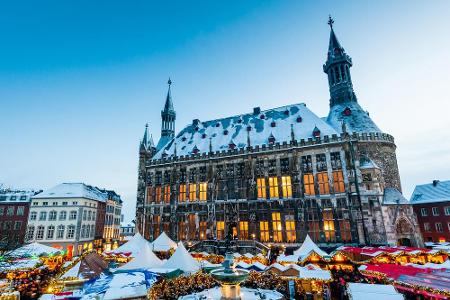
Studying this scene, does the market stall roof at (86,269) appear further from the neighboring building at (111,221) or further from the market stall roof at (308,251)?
the neighboring building at (111,221)

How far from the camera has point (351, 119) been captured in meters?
32.1

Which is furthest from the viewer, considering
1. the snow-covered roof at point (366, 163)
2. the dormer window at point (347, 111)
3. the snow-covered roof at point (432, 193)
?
the snow-covered roof at point (432, 193)

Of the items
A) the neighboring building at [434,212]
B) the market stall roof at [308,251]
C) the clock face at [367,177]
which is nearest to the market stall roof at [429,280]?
the market stall roof at [308,251]

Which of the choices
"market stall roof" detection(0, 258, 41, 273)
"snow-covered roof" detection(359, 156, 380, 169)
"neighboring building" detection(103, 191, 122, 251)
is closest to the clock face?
"snow-covered roof" detection(359, 156, 380, 169)

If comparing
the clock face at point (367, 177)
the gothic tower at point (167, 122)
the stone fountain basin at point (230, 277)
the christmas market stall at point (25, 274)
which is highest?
the gothic tower at point (167, 122)

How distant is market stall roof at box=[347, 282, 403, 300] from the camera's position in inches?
314

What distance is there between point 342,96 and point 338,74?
3867 mm

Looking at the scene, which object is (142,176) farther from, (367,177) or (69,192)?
(367,177)

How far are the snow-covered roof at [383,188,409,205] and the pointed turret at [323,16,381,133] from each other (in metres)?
7.58

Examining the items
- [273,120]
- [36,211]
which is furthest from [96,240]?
[273,120]

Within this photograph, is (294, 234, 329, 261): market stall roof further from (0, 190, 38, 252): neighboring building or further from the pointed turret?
(0, 190, 38, 252): neighboring building

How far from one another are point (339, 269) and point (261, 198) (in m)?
12.5

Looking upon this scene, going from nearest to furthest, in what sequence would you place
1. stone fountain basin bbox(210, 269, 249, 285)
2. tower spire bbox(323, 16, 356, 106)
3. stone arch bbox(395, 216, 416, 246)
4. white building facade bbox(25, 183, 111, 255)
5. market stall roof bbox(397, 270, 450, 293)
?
market stall roof bbox(397, 270, 450, 293)
stone fountain basin bbox(210, 269, 249, 285)
stone arch bbox(395, 216, 416, 246)
tower spire bbox(323, 16, 356, 106)
white building facade bbox(25, 183, 111, 255)

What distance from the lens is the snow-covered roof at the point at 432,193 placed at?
4078cm
